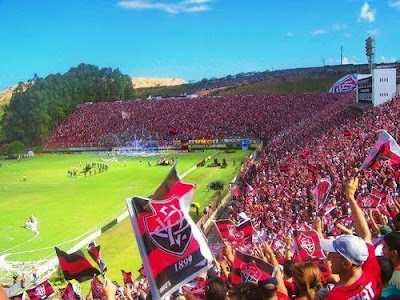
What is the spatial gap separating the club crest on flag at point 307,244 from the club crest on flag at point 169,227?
11.3ft

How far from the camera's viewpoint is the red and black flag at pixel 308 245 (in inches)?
375

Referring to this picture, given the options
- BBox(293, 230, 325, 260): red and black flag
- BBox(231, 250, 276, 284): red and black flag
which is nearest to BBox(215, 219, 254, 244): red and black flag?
BBox(293, 230, 325, 260): red and black flag

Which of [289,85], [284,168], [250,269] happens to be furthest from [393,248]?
[289,85]

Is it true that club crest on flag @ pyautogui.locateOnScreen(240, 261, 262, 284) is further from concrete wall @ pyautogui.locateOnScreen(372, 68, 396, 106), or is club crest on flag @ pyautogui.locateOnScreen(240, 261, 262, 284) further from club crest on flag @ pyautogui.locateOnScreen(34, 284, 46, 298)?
concrete wall @ pyautogui.locateOnScreen(372, 68, 396, 106)

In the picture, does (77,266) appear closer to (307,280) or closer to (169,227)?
(169,227)

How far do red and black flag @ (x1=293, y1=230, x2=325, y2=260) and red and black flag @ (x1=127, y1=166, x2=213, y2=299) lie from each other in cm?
323

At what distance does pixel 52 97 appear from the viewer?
100938 mm

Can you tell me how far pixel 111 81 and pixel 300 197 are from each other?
330 ft

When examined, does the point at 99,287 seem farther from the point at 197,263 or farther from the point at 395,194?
the point at 395,194

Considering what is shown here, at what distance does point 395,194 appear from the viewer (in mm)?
16734

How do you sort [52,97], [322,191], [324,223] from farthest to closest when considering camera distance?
[52,97] < [324,223] < [322,191]

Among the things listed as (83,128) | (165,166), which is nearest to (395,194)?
(165,166)

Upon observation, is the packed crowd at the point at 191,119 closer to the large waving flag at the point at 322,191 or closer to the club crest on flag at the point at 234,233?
the large waving flag at the point at 322,191

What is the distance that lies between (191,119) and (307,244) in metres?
71.8
